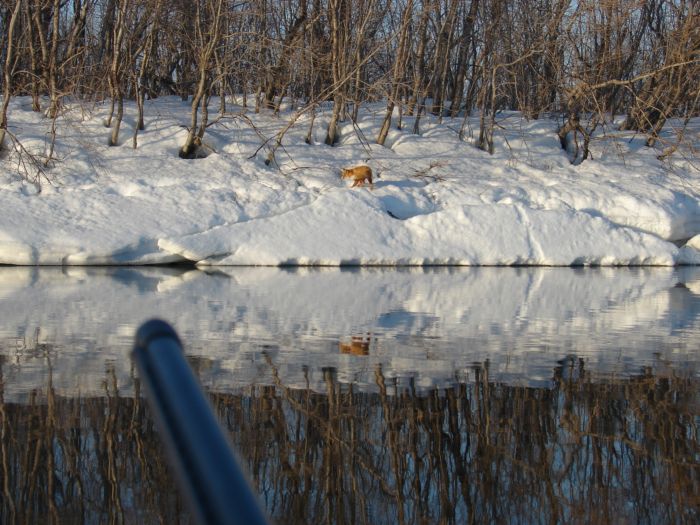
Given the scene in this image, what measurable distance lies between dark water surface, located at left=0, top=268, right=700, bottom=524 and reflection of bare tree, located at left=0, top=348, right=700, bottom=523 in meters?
0.01

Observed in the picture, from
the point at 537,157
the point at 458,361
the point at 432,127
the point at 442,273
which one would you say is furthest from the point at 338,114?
the point at 458,361

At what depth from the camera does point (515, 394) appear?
4609mm

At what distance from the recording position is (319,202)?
1597cm

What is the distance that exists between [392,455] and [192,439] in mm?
2738

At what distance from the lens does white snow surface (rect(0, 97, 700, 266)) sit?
14734 millimetres

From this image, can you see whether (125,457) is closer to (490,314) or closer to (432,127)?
(490,314)

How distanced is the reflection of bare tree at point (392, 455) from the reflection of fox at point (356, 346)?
46.1 inches

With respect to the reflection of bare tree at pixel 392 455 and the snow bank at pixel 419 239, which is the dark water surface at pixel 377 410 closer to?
the reflection of bare tree at pixel 392 455

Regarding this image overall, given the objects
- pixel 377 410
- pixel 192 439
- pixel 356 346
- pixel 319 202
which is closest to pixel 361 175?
pixel 319 202

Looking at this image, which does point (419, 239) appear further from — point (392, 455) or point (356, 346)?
point (392, 455)

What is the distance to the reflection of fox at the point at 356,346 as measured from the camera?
5934 mm

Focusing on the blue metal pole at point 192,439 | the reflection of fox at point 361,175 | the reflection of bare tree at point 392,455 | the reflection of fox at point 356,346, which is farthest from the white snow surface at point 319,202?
the blue metal pole at point 192,439

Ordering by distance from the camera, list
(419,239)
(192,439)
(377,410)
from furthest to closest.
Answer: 1. (419,239)
2. (377,410)
3. (192,439)

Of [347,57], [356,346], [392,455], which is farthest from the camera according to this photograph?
[347,57]
